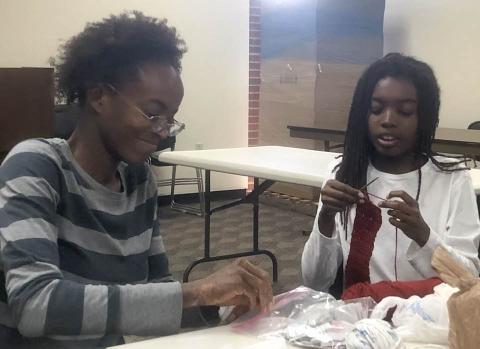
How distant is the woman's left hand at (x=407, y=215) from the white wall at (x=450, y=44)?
3.30m

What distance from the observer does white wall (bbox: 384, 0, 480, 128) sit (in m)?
4.46

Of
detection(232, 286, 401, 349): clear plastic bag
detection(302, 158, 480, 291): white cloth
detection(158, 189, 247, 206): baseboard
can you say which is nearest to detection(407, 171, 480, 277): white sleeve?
detection(302, 158, 480, 291): white cloth

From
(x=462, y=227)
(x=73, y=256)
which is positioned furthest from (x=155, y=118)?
(x=462, y=227)

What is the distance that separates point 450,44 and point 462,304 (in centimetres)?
434

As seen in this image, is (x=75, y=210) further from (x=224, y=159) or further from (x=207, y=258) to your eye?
(x=207, y=258)

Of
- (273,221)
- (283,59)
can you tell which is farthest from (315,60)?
(273,221)

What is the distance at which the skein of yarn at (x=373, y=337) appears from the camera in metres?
0.77

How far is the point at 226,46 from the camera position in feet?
18.7

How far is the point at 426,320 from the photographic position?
0.86 metres

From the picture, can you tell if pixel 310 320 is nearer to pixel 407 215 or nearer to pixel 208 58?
pixel 407 215

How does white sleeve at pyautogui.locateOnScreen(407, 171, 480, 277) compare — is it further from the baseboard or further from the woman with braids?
the baseboard

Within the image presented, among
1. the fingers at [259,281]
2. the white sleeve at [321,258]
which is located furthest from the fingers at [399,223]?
the fingers at [259,281]

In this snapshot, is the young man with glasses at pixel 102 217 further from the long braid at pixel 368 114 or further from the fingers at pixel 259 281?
the long braid at pixel 368 114

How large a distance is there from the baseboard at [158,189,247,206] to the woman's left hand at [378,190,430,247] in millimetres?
4298
